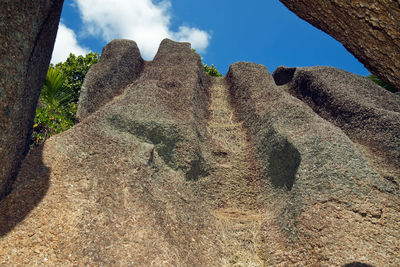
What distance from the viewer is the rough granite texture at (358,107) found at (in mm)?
11070

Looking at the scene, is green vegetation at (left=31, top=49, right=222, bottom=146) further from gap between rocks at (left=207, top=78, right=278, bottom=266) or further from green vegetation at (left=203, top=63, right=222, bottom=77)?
green vegetation at (left=203, top=63, right=222, bottom=77)

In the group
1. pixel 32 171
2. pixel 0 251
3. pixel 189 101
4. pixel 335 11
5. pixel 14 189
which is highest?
pixel 189 101

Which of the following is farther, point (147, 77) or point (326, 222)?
point (147, 77)

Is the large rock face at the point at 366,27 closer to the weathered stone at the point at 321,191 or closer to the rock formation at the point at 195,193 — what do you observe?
the weathered stone at the point at 321,191

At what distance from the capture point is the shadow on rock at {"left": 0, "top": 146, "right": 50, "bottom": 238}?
607 cm

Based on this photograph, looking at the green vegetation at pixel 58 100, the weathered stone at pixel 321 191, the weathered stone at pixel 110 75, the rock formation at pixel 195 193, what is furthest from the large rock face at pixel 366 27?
the green vegetation at pixel 58 100

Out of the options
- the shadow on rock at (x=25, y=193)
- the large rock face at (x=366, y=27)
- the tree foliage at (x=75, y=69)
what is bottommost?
the shadow on rock at (x=25, y=193)

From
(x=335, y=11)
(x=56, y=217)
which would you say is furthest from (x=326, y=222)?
(x=56, y=217)

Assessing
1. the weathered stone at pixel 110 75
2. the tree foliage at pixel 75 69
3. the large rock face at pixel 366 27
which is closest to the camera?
the large rock face at pixel 366 27

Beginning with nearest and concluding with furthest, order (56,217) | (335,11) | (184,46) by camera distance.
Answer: (335,11), (56,217), (184,46)

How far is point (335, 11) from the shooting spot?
419 cm

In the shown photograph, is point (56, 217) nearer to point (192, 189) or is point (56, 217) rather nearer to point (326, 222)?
point (192, 189)

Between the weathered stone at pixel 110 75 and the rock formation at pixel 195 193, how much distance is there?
2785 mm

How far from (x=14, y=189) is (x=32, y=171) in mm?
593
